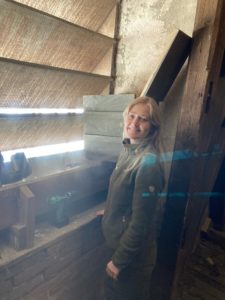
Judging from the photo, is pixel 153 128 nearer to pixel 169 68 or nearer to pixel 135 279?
pixel 169 68

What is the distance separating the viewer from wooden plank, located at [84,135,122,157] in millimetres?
1825

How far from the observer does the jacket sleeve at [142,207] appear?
1.17 meters

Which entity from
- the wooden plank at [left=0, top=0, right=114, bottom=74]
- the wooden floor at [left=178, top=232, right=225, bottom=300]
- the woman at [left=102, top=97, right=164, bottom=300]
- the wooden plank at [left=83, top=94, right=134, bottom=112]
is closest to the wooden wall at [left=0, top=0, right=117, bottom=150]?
the wooden plank at [left=0, top=0, right=114, bottom=74]

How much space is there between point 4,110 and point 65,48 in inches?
23.3

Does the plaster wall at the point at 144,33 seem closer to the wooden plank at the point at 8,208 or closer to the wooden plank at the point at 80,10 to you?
the wooden plank at the point at 80,10

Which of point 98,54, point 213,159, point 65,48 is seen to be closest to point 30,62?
point 65,48

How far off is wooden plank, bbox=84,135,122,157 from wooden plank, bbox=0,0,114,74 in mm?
556

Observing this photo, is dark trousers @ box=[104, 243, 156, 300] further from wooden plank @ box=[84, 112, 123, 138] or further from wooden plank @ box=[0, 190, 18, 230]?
wooden plank @ box=[84, 112, 123, 138]

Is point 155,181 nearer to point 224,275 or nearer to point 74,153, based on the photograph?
point 74,153

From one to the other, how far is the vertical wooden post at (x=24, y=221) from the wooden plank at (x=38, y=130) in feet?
2.12

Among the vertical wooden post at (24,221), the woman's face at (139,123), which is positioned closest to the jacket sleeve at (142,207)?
the woman's face at (139,123)

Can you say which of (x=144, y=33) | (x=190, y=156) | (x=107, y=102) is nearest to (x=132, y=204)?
(x=190, y=156)

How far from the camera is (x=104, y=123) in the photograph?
6.05ft

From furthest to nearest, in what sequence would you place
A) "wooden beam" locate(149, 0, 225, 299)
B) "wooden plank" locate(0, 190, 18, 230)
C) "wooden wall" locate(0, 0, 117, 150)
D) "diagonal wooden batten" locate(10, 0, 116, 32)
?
"diagonal wooden batten" locate(10, 0, 116, 32) < "wooden wall" locate(0, 0, 117, 150) < "wooden beam" locate(149, 0, 225, 299) < "wooden plank" locate(0, 190, 18, 230)
